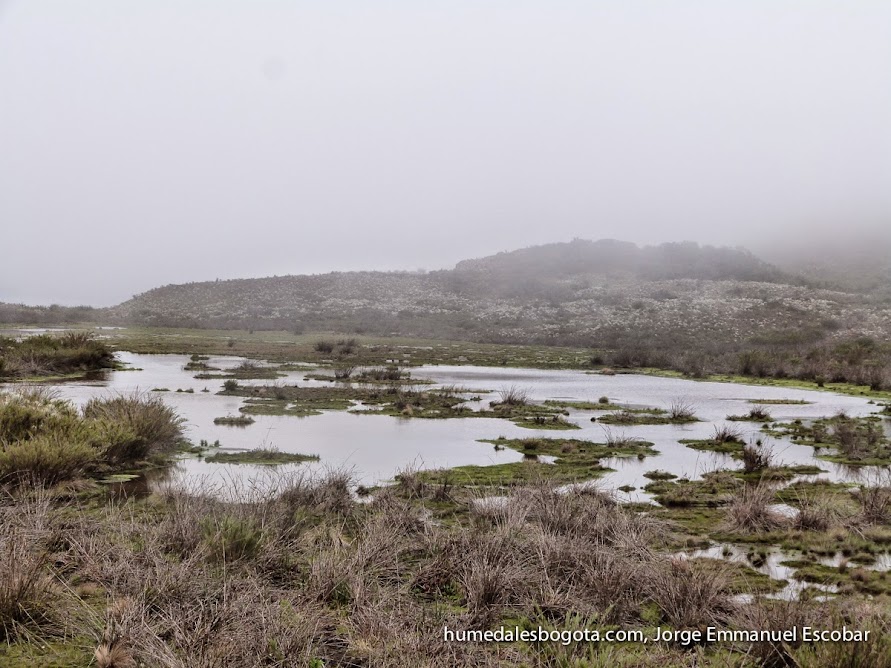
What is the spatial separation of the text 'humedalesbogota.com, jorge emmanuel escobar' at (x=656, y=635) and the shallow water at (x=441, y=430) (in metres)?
5.05

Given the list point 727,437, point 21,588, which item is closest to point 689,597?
point 21,588

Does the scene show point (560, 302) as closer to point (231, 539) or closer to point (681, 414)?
point (681, 414)

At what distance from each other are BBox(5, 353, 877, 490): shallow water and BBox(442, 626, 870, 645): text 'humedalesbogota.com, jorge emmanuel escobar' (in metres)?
5.05

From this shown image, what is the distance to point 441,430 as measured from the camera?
20438 mm

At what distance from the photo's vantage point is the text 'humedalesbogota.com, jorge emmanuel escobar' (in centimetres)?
523

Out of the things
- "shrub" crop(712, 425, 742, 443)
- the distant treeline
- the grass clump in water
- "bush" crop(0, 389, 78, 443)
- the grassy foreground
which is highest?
the distant treeline

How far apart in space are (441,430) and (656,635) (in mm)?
14345

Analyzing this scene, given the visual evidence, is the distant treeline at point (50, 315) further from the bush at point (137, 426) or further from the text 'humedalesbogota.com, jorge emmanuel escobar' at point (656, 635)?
the text 'humedalesbogota.com, jorge emmanuel escobar' at point (656, 635)

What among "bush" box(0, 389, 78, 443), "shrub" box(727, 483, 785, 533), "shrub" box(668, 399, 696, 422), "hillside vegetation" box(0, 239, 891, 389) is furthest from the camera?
"hillside vegetation" box(0, 239, 891, 389)

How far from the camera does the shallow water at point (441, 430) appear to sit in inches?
586

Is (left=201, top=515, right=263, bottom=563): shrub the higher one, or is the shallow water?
(left=201, top=515, right=263, bottom=563): shrub

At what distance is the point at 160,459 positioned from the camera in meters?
14.3

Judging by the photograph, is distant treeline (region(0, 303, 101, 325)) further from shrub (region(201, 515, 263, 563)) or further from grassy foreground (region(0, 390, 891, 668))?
shrub (region(201, 515, 263, 563))

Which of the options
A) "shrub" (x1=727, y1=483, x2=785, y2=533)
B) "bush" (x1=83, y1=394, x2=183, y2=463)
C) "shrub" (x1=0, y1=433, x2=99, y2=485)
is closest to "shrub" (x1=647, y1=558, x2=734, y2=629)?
"shrub" (x1=727, y1=483, x2=785, y2=533)
